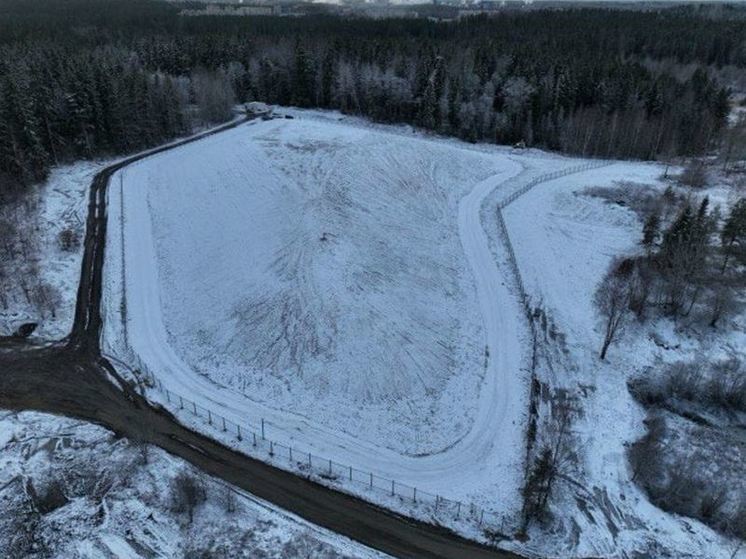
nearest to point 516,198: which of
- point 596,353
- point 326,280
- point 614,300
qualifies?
point 596,353

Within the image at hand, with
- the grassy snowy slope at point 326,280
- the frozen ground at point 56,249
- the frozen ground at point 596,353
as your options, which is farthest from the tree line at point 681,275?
the frozen ground at point 56,249

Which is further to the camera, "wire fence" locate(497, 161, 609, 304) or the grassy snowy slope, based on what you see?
"wire fence" locate(497, 161, 609, 304)

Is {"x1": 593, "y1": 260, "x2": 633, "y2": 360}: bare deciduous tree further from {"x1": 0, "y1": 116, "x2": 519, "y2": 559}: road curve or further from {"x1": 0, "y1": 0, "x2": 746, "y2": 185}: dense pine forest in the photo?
{"x1": 0, "y1": 0, "x2": 746, "y2": 185}: dense pine forest

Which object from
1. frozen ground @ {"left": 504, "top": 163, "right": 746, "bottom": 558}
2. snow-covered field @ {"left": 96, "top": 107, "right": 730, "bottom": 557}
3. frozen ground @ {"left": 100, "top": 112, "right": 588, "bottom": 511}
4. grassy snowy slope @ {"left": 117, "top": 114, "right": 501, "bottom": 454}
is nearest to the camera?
frozen ground @ {"left": 504, "top": 163, "right": 746, "bottom": 558}

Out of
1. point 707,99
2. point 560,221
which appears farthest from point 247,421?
point 707,99

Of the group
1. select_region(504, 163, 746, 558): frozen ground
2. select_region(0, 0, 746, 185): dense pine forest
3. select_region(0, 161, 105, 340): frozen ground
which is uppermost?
select_region(0, 0, 746, 185): dense pine forest

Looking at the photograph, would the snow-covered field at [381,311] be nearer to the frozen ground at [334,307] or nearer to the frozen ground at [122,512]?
the frozen ground at [334,307]

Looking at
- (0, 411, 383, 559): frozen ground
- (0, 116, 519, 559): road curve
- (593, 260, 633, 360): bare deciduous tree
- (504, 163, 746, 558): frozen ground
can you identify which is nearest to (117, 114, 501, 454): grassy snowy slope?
(0, 116, 519, 559): road curve

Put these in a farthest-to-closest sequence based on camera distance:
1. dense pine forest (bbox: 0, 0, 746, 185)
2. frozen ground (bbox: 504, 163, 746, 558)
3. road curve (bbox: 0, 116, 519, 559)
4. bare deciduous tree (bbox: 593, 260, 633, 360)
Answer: dense pine forest (bbox: 0, 0, 746, 185)
bare deciduous tree (bbox: 593, 260, 633, 360)
frozen ground (bbox: 504, 163, 746, 558)
road curve (bbox: 0, 116, 519, 559)
